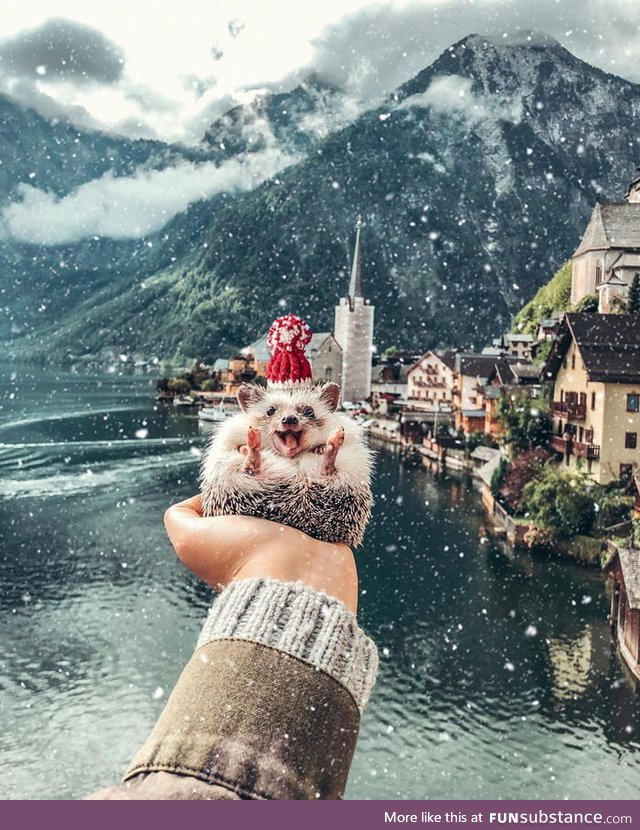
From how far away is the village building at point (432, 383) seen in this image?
31.0 m

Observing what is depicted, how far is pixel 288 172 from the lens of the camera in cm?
10500

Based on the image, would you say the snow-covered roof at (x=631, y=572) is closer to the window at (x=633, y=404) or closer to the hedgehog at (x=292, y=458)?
the window at (x=633, y=404)

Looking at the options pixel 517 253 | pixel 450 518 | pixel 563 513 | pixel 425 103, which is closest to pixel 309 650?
pixel 563 513

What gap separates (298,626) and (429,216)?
92.8m

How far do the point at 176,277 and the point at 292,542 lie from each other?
94.7 meters

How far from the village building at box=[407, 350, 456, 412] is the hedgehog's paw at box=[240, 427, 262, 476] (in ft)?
96.2

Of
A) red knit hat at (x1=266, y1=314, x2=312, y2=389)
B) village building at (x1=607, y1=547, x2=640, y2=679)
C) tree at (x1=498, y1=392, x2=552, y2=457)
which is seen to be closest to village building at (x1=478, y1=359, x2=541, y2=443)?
tree at (x1=498, y1=392, x2=552, y2=457)

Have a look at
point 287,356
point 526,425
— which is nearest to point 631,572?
point 526,425

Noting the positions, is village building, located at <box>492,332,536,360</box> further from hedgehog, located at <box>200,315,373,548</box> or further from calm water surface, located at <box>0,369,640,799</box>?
hedgehog, located at <box>200,315,373,548</box>

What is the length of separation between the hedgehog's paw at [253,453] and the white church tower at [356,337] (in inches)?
1419

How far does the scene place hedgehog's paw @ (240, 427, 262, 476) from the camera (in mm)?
929

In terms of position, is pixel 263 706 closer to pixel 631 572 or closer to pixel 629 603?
pixel 629 603

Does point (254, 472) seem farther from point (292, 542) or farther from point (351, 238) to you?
point (351, 238)

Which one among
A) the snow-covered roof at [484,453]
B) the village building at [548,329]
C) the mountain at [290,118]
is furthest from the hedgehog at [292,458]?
the mountain at [290,118]
